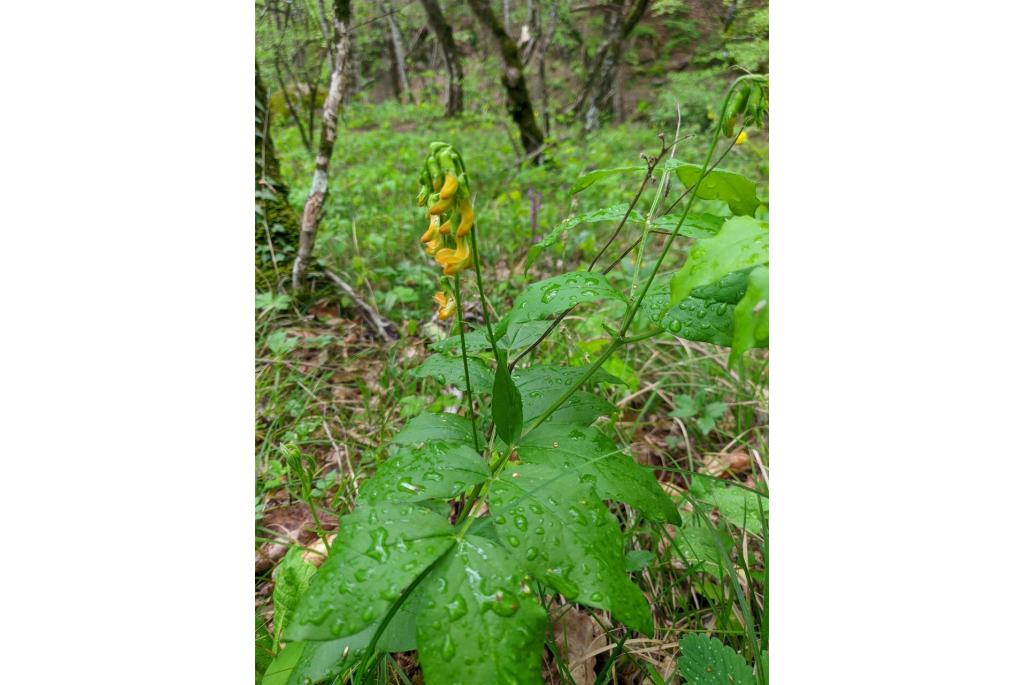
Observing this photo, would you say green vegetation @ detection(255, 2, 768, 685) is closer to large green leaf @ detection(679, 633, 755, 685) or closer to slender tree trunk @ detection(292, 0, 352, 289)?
large green leaf @ detection(679, 633, 755, 685)

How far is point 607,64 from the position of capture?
658cm

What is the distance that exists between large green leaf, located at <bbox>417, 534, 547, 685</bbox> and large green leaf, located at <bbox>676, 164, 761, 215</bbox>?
1.95ft

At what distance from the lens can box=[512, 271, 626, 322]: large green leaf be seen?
81 centimetres

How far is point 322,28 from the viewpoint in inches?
109

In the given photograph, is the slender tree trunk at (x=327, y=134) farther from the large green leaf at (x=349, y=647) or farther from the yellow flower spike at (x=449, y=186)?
the large green leaf at (x=349, y=647)

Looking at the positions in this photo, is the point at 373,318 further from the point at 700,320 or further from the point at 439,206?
the point at 700,320

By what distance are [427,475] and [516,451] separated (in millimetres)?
150

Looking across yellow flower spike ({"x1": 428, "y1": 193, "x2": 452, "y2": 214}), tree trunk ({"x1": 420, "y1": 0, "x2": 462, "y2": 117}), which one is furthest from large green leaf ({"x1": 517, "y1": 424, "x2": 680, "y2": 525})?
tree trunk ({"x1": 420, "y1": 0, "x2": 462, "y2": 117})

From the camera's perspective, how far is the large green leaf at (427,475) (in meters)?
0.71

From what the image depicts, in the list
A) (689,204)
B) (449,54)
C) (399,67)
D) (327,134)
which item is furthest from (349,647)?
(399,67)

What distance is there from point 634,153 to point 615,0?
1608mm

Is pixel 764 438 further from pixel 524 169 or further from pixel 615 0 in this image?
pixel 615 0

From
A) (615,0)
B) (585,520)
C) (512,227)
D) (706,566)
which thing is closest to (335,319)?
(512,227)
